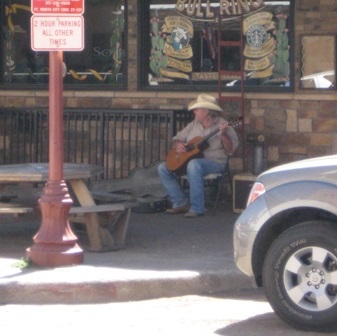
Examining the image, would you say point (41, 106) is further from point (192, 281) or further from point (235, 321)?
point (235, 321)

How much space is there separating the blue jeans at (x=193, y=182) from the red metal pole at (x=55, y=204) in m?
2.89

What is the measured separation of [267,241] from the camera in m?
7.75

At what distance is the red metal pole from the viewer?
9266mm

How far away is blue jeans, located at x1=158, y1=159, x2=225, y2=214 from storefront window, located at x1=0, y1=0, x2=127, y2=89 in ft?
6.52

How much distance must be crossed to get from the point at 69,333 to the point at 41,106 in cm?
709

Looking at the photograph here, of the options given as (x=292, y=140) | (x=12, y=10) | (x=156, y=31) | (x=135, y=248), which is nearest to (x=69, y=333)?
(x=135, y=248)

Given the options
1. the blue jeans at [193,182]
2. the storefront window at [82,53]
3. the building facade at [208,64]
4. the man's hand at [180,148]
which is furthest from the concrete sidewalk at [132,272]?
the storefront window at [82,53]

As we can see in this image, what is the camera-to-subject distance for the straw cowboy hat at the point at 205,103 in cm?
1214

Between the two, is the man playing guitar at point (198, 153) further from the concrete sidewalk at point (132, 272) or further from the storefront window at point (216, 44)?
the concrete sidewalk at point (132, 272)

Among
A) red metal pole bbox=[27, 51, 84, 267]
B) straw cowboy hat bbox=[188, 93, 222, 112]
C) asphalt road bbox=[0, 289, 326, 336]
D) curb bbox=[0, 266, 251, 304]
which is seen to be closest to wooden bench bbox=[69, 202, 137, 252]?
red metal pole bbox=[27, 51, 84, 267]

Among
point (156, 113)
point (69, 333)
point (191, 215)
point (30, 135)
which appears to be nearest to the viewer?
point (69, 333)

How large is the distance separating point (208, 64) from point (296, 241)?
623cm

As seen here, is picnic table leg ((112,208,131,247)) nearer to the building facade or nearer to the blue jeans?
the blue jeans

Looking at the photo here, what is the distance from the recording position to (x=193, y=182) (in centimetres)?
1202
